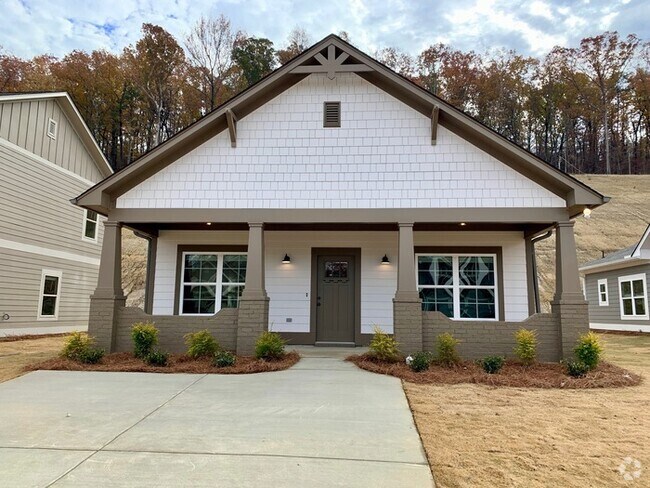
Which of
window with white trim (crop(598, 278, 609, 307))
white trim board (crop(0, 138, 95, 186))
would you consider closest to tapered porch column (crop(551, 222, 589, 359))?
window with white trim (crop(598, 278, 609, 307))

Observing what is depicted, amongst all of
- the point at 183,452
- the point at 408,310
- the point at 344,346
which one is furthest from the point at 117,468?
the point at 344,346

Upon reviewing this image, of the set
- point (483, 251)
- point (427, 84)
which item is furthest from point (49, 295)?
point (427, 84)

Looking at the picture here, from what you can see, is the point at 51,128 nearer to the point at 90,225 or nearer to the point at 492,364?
the point at 90,225

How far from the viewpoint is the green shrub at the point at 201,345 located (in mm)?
7930

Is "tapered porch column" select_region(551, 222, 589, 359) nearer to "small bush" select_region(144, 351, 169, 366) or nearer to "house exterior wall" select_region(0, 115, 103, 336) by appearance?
"small bush" select_region(144, 351, 169, 366)

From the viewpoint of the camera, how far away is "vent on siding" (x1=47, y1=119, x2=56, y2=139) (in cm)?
1382

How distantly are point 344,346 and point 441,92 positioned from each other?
31.8 m

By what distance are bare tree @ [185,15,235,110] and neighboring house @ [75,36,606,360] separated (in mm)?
24574

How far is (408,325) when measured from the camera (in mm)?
7957

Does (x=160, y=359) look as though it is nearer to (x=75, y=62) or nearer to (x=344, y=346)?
(x=344, y=346)

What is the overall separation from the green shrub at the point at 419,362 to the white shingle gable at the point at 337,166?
2.90 m

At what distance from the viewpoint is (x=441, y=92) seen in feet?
120

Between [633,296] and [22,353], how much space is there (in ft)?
64.9

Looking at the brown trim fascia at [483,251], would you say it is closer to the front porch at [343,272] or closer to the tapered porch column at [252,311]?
the front porch at [343,272]
